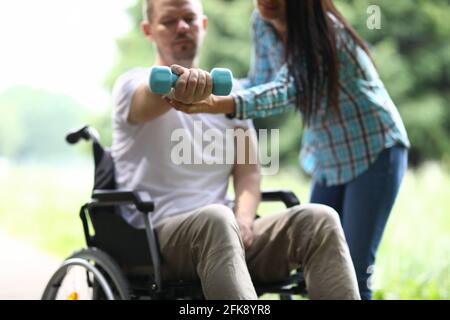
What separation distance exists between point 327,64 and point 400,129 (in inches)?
10.7

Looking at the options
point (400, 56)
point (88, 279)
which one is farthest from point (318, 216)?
point (400, 56)

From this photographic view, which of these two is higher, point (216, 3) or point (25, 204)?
point (216, 3)

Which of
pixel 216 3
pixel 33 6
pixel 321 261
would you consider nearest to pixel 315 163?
pixel 321 261

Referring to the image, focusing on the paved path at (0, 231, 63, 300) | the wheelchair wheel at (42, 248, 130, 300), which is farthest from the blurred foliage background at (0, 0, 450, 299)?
the wheelchair wheel at (42, 248, 130, 300)

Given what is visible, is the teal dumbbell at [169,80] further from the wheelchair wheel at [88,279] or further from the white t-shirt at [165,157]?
the wheelchair wheel at [88,279]

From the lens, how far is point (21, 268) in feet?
12.6

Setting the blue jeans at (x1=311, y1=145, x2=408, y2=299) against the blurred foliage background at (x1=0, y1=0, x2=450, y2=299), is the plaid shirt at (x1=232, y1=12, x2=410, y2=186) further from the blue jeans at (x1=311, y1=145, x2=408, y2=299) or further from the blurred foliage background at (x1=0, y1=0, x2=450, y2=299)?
the blurred foliage background at (x1=0, y1=0, x2=450, y2=299)

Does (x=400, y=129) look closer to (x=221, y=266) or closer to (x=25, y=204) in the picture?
(x=221, y=266)

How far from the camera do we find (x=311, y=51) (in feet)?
5.96

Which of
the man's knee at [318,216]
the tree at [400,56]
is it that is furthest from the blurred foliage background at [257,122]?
the man's knee at [318,216]

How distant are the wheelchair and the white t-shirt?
6 cm

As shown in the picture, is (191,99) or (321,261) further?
(321,261)

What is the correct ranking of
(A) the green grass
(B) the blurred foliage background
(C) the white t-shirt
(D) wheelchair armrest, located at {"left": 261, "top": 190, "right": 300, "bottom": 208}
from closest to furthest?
(C) the white t-shirt, (D) wheelchair armrest, located at {"left": 261, "top": 190, "right": 300, "bottom": 208}, (A) the green grass, (B) the blurred foliage background

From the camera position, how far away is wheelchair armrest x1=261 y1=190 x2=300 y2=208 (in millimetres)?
1868
